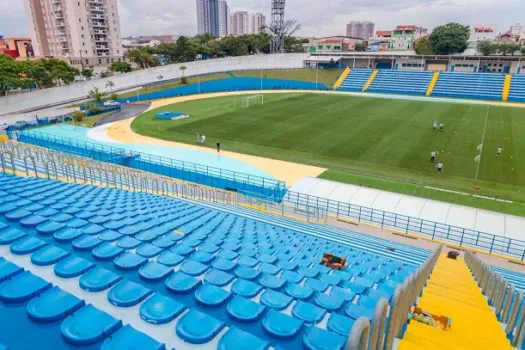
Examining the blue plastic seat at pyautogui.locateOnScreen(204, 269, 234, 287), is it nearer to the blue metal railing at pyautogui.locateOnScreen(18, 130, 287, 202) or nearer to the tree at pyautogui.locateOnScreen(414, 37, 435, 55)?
the blue metal railing at pyautogui.locateOnScreen(18, 130, 287, 202)

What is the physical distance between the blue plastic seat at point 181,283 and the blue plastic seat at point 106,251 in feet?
4.59

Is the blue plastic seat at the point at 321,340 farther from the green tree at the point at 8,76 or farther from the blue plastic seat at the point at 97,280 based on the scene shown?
the green tree at the point at 8,76

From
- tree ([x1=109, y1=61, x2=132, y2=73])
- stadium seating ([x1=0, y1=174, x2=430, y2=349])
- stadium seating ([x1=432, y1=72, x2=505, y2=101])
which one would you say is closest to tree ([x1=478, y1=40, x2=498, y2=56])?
stadium seating ([x1=432, y1=72, x2=505, y2=101])

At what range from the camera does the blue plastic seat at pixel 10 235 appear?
6.66 meters

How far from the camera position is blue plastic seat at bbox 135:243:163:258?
276 inches

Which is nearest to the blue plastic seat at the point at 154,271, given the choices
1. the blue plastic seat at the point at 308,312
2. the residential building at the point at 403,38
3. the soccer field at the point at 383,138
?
the blue plastic seat at the point at 308,312

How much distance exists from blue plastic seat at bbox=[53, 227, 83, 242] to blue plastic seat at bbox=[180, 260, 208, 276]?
241cm

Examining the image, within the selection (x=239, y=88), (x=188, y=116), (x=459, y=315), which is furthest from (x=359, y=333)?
(x=239, y=88)

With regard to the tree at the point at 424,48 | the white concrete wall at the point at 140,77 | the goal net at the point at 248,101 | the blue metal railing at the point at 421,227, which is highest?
the tree at the point at 424,48

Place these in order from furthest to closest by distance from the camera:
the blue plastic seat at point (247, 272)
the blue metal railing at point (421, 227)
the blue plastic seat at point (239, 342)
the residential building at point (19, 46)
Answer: the residential building at point (19, 46) < the blue metal railing at point (421, 227) < the blue plastic seat at point (247, 272) < the blue plastic seat at point (239, 342)

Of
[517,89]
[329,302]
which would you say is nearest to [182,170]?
[329,302]

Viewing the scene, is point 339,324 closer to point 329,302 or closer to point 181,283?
point 329,302

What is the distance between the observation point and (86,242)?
7.00 m

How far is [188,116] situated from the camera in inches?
1757
